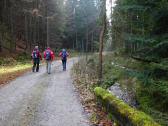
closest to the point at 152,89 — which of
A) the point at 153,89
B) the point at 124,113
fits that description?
the point at 153,89

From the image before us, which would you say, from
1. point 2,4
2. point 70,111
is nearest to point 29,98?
point 70,111

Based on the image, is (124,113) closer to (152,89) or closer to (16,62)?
(152,89)

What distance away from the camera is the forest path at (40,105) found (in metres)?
10.4

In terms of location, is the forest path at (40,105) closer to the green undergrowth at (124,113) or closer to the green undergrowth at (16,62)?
the green undergrowth at (124,113)

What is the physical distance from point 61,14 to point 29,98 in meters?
47.1

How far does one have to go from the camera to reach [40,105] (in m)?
Answer: 12.7

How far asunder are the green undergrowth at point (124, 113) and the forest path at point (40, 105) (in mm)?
909

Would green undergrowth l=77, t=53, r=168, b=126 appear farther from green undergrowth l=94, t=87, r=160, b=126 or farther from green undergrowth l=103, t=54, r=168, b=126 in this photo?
green undergrowth l=94, t=87, r=160, b=126

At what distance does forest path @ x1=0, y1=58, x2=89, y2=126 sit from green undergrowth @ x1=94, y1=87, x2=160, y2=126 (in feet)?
2.98

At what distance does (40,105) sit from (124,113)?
485 cm

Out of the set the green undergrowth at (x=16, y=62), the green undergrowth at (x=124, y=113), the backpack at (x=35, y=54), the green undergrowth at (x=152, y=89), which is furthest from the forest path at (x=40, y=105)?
the green undergrowth at (x=16, y=62)

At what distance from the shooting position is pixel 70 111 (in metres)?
11.9

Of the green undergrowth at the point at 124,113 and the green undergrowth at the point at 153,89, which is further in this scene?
the green undergrowth at the point at 153,89

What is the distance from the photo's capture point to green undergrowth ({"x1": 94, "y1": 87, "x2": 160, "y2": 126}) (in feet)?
25.0
